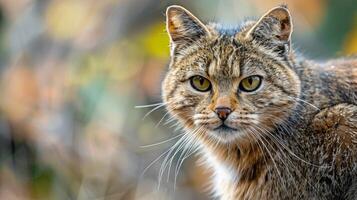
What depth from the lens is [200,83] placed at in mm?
5223

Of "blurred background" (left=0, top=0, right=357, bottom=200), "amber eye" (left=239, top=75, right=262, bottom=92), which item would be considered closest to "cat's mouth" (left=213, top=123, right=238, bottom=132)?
"amber eye" (left=239, top=75, right=262, bottom=92)

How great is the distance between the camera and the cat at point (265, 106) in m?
5.09

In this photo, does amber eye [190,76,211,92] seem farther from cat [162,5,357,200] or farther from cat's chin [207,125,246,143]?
cat's chin [207,125,246,143]

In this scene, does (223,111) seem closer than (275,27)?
Yes

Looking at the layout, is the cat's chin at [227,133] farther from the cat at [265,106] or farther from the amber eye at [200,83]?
the amber eye at [200,83]

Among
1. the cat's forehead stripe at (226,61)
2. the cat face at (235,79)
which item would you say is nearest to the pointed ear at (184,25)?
the cat face at (235,79)

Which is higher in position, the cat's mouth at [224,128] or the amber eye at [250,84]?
the amber eye at [250,84]

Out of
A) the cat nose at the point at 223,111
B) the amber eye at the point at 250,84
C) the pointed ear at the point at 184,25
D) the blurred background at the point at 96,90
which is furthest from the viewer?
the blurred background at the point at 96,90

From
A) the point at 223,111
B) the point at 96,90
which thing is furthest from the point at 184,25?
the point at 96,90

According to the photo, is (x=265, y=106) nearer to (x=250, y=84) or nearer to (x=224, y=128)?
(x=250, y=84)

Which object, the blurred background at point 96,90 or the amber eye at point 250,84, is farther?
the blurred background at point 96,90

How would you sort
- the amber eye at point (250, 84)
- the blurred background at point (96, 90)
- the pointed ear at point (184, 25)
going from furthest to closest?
the blurred background at point (96, 90) → the pointed ear at point (184, 25) → the amber eye at point (250, 84)

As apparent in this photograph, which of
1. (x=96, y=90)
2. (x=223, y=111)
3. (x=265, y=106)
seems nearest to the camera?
(x=223, y=111)

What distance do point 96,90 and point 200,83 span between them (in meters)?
4.25
